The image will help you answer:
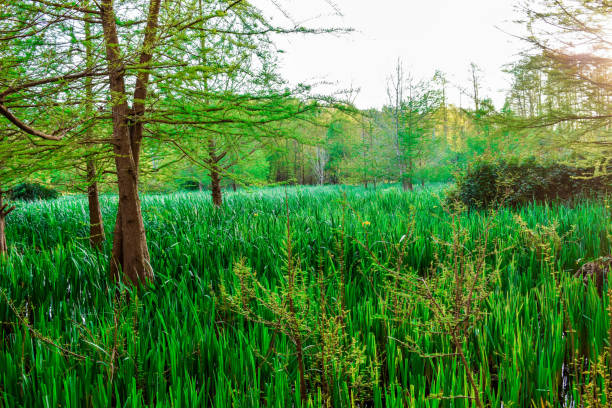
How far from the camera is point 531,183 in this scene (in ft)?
24.4

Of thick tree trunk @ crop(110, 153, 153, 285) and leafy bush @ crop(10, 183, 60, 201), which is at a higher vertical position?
leafy bush @ crop(10, 183, 60, 201)

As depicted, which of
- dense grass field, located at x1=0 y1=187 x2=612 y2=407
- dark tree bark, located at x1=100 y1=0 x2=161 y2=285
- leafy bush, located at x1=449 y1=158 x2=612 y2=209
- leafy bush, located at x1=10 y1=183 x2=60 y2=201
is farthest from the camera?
leafy bush, located at x1=10 y1=183 x2=60 y2=201

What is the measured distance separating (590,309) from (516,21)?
159 inches

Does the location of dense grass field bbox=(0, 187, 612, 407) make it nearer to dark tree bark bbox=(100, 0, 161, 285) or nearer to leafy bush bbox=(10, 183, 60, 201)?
dark tree bark bbox=(100, 0, 161, 285)

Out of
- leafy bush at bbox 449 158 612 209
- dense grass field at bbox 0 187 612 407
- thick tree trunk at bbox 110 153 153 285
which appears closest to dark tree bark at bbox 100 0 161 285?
thick tree trunk at bbox 110 153 153 285

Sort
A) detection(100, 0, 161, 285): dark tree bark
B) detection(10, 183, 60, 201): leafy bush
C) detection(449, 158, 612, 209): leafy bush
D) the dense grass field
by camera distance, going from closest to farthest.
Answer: the dense grass field
detection(100, 0, 161, 285): dark tree bark
detection(449, 158, 612, 209): leafy bush
detection(10, 183, 60, 201): leafy bush

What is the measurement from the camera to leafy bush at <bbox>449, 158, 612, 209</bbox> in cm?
721

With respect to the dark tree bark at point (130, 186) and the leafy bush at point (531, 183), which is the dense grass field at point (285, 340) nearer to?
the dark tree bark at point (130, 186)

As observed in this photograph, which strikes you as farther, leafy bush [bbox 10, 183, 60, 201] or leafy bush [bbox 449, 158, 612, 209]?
leafy bush [bbox 10, 183, 60, 201]

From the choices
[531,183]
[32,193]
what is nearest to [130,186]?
[531,183]

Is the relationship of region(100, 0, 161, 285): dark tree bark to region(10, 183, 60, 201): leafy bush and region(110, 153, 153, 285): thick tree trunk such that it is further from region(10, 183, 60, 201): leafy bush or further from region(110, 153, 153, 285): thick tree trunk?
region(10, 183, 60, 201): leafy bush

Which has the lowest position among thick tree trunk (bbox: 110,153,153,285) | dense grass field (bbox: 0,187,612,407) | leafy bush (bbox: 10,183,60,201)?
dense grass field (bbox: 0,187,612,407)

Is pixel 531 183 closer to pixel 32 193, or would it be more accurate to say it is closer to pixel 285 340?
pixel 285 340

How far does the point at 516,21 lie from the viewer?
4.51 metres
